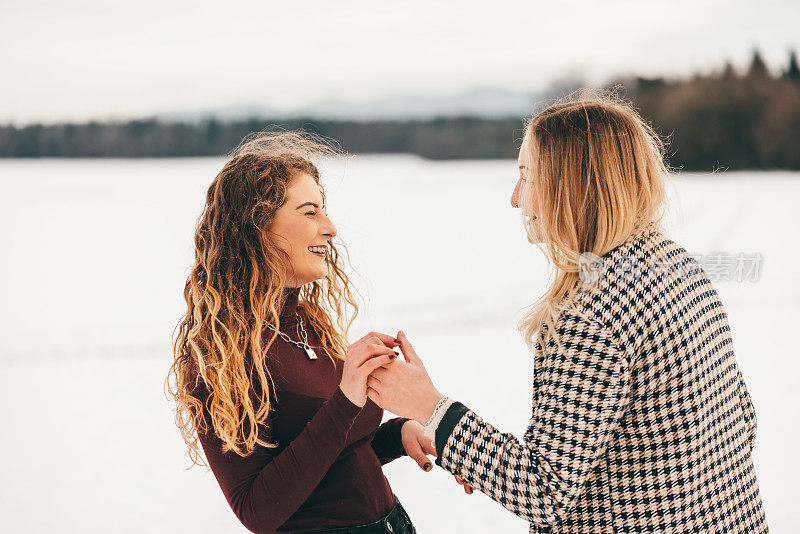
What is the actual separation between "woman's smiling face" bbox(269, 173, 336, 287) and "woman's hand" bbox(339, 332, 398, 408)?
1.09 feet

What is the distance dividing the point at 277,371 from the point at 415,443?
1.36 ft

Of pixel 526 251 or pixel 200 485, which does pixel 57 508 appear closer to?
pixel 200 485

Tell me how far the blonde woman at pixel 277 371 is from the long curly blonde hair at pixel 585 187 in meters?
0.36

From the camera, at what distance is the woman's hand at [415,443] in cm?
171

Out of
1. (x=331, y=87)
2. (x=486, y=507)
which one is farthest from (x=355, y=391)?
(x=331, y=87)

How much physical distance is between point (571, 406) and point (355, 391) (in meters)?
0.42

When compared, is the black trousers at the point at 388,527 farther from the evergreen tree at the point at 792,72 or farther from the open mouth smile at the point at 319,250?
the evergreen tree at the point at 792,72

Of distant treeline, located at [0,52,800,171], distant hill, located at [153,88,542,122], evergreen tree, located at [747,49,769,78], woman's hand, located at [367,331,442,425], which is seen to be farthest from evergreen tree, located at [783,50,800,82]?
woman's hand, located at [367,331,442,425]

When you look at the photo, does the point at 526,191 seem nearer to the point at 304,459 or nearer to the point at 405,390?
the point at 405,390

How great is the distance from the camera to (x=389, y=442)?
70.6 inches

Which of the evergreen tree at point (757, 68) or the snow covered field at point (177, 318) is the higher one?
the evergreen tree at point (757, 68)

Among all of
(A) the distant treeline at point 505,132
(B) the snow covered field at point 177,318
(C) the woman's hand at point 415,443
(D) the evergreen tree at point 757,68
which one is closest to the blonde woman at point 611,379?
(B) the snow covered field at point 177,318

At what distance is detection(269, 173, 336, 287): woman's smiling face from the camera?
65.0 inches

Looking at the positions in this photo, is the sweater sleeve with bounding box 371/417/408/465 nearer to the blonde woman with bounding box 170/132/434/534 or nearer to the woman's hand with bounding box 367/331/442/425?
the blonde woman with bounding box 170/132/434/534
